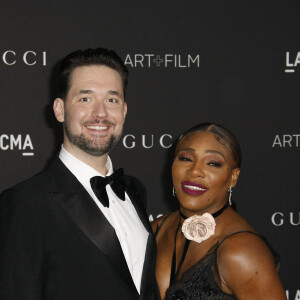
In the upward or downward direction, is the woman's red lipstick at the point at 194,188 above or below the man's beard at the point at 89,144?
below

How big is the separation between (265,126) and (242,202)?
1.97 ft

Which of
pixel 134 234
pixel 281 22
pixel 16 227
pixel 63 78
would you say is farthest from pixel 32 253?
pixel 281 22

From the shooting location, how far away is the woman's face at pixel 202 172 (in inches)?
75.5

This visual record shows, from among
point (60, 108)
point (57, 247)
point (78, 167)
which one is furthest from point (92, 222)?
point (60, 108)

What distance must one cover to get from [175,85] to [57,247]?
6.19 ft

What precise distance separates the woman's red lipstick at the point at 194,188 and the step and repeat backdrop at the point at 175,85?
1.22 metres

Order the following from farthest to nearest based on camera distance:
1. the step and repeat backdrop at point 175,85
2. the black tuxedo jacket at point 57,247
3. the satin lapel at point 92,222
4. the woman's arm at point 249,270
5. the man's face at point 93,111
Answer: the step and repeat backdrop at point 175,85
the man's face at point 93,111
the woman's arm at point 249,270
the satin lapel at point 92,222
the black tuxedo jacket at point 57,247

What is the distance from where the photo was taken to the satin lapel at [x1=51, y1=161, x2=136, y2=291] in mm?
1592

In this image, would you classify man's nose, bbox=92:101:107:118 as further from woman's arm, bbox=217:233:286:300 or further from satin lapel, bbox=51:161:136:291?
woman's arm, bbox=217:233:286:300

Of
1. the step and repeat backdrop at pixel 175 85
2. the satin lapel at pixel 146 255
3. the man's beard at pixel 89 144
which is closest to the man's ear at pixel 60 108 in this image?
the man's beard at pixel 89 144

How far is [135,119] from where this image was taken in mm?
3109

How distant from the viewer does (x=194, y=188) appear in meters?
1.93

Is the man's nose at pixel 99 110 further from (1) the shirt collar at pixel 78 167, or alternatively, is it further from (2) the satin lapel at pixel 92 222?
(2) the satin lapel at pixel 92 222

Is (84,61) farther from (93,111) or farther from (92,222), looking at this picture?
(92,222)
